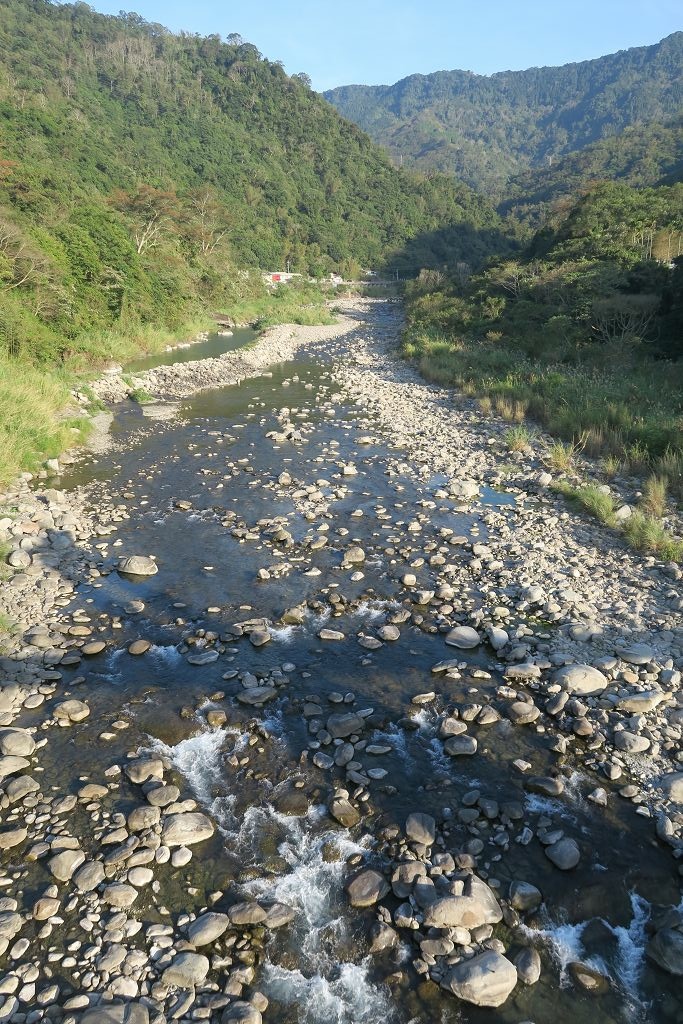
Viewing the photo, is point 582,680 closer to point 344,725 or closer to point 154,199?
point 344,725

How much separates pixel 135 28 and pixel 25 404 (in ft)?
520

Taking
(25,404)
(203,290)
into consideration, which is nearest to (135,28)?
(203,290)

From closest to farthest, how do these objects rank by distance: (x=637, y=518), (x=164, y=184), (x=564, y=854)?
(x=564, y=854) → (x=637, y=518) → (x=164, y=184)

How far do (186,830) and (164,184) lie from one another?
76.5 m

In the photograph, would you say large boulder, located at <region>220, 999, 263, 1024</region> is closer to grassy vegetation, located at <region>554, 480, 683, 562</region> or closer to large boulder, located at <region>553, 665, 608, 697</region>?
large boulder, located at <region>553, 665, 608, 697</region>

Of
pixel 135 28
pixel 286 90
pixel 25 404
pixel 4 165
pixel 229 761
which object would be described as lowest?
pixel 229 761

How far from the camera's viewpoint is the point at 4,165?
24578mm

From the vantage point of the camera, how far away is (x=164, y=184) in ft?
220

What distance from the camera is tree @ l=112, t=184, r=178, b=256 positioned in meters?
41.0

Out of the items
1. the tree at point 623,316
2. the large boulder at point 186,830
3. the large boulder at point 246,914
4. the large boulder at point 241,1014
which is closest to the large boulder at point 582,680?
the large boulder at point 246,914

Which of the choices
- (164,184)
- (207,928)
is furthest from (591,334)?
(164,184)

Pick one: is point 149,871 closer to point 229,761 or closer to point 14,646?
point 229,761

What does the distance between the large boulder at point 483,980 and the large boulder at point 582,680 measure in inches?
125

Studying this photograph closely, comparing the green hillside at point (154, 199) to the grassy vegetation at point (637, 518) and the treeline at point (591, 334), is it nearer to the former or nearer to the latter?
the grassy vegetation at point (637, 518)
